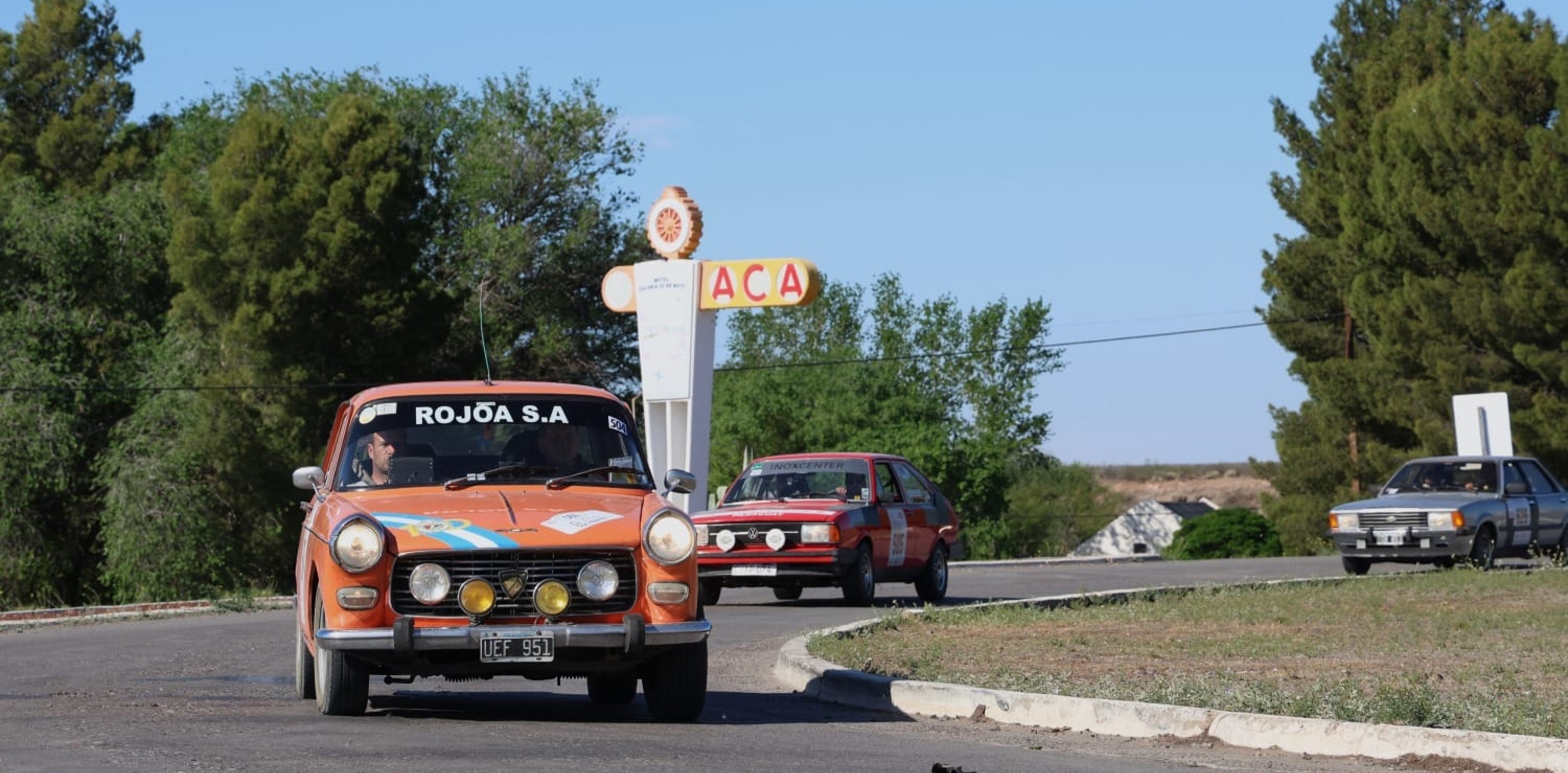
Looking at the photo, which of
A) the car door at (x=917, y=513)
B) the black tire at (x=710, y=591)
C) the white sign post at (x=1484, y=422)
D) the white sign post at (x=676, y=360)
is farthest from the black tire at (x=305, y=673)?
the white sign post at (x=1484, y=422)

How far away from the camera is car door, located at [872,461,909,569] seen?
71.8ft

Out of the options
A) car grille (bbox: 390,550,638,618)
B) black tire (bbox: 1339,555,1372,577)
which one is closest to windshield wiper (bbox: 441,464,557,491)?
car grille (bbox: 390,550,638,618)

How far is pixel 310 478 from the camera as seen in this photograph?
11.3 meters

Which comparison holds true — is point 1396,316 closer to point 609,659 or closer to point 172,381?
point 172,381

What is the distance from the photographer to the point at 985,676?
12289 millimetres

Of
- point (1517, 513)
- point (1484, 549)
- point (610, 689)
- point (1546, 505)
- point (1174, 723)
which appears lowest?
point (1174, 723)

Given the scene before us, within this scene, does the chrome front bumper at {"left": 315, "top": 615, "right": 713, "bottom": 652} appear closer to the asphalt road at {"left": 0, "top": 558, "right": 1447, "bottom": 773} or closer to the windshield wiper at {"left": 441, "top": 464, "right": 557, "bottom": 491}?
the asphalt road at {"left": 0, "top": 558, "right": 1447, "bottom": 773}

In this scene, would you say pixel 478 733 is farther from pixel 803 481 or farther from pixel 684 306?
pixel 684 306

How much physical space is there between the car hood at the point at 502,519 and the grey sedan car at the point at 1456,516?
58.3 ft

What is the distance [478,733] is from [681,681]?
3.86 feet

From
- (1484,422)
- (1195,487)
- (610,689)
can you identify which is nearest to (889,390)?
(1484,422)

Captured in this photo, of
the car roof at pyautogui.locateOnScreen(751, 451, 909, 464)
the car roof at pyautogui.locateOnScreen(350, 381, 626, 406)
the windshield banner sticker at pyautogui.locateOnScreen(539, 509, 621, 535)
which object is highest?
the car roof at pyautogui.locateOnScreen(751, 451, 909, 464)

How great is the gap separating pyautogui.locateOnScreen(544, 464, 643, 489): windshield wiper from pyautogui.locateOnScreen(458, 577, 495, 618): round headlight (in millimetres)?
1245

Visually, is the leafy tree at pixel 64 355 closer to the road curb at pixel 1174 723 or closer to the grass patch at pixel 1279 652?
the grass patch at pixel 1279 652
